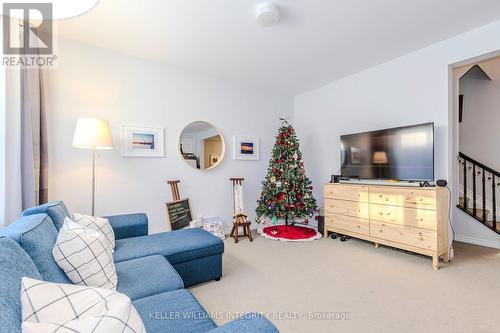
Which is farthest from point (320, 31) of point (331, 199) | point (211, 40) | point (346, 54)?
point (331, 199)

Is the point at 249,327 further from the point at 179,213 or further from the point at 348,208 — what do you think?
the point at 348,208

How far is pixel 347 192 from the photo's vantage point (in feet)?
10.7

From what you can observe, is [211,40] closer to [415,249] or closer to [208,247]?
[208,247]

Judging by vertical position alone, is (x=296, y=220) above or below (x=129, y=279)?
below

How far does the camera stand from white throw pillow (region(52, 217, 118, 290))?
3.90 feet

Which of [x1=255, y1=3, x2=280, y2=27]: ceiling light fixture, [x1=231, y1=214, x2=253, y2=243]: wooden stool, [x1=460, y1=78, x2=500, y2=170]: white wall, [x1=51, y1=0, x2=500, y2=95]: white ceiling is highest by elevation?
[x1=51, y1=0, x2=500, y2=95]: white ceiling

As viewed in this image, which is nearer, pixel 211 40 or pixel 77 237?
pixel 77 237

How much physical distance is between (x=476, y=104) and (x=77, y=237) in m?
5.95

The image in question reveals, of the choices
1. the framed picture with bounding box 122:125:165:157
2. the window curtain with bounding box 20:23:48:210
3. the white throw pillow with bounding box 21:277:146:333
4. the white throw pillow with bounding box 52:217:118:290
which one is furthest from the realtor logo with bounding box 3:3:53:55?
the white throw pillow with bounding box 21:277:146:333

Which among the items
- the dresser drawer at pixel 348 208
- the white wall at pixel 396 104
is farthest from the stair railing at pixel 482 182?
the dresser drawer at pixel 348 208

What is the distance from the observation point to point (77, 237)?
1.28 meters

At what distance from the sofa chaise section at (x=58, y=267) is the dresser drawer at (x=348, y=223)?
2.52 metres

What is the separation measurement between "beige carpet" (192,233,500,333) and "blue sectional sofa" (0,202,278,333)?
1.24 ft

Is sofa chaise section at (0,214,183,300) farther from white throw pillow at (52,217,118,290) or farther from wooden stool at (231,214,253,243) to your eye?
wooden stool at (231,214,253,243)
